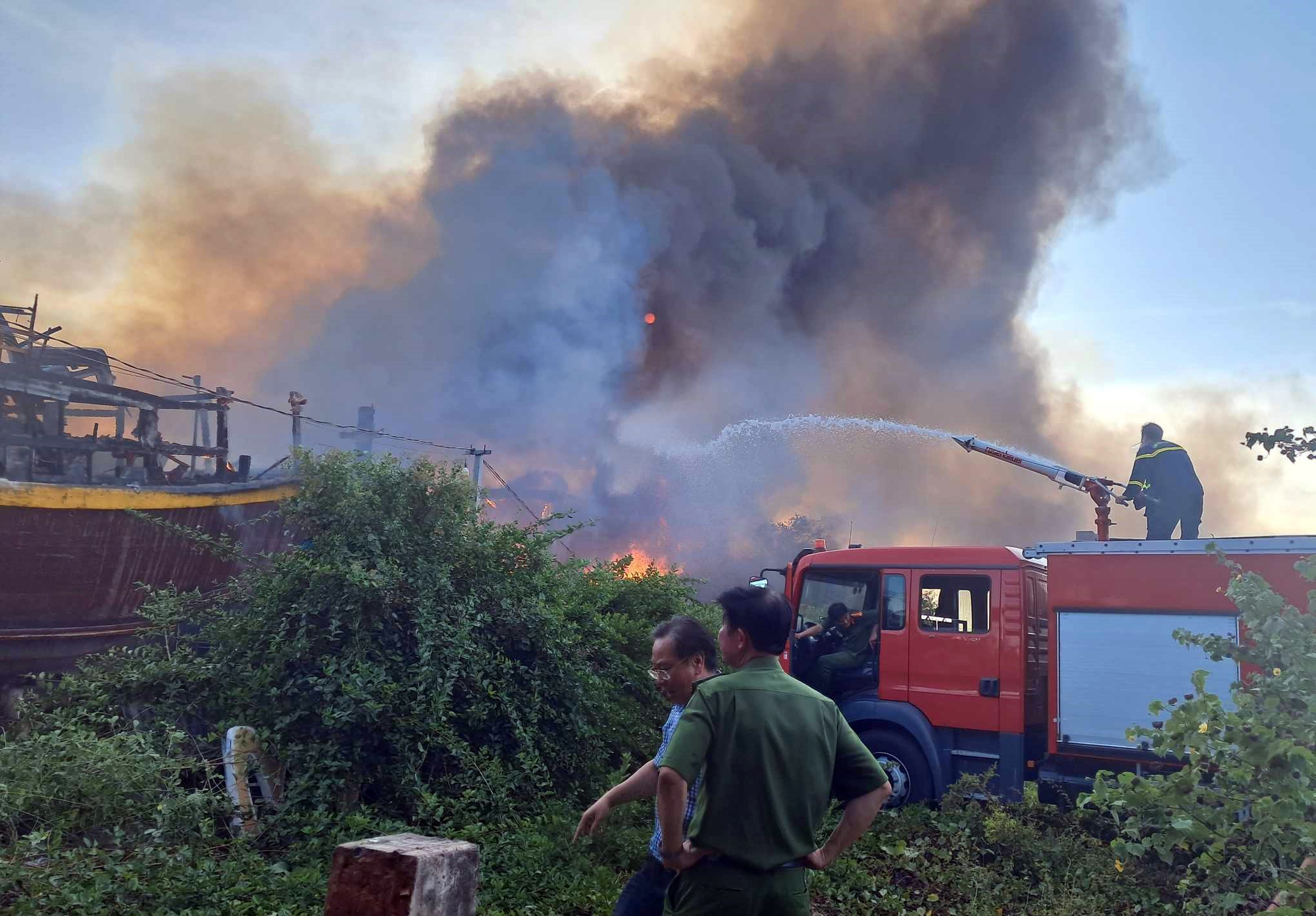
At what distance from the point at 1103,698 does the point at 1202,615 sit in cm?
96

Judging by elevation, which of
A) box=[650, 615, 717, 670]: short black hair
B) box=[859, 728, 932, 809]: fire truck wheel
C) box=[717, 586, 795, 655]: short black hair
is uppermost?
box=[717, 586, 795, 655]: short black hair

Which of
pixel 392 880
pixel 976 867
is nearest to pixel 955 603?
pixel 976 867

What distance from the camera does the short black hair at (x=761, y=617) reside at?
2.83m

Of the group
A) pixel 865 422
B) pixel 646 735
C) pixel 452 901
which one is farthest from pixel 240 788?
pixel 865 422

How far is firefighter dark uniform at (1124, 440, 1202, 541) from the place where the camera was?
29.7ft

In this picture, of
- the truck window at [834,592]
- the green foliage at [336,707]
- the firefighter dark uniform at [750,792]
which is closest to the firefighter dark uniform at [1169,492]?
the truck window at [834,592]

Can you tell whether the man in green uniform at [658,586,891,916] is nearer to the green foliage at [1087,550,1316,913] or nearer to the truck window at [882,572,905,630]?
the green foliage at [1087,550,1316,913]

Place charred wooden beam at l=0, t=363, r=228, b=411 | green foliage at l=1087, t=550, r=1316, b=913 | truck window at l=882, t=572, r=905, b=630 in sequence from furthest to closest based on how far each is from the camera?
charred wooden beam at l=0, t=363, r=228, b=411 < truck window at l=882, t=572, r=905, b=630 < green foliage at l=1087, t=550, r=1316, b=913

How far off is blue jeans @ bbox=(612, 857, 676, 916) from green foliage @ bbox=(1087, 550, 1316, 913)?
3.08m

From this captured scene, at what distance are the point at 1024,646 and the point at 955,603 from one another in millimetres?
662

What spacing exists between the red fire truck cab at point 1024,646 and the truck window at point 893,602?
0.04 feet

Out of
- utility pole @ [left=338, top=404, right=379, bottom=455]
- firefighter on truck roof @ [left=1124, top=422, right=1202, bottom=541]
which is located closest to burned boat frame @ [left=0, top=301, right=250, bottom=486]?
utility pole @ [left=338, top=404, right=379, bottom=455]

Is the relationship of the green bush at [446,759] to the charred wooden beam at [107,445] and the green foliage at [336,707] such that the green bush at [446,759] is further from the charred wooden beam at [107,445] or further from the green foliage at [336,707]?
the charred wooden beam at [107,445]

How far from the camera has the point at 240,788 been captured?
19.7ft
